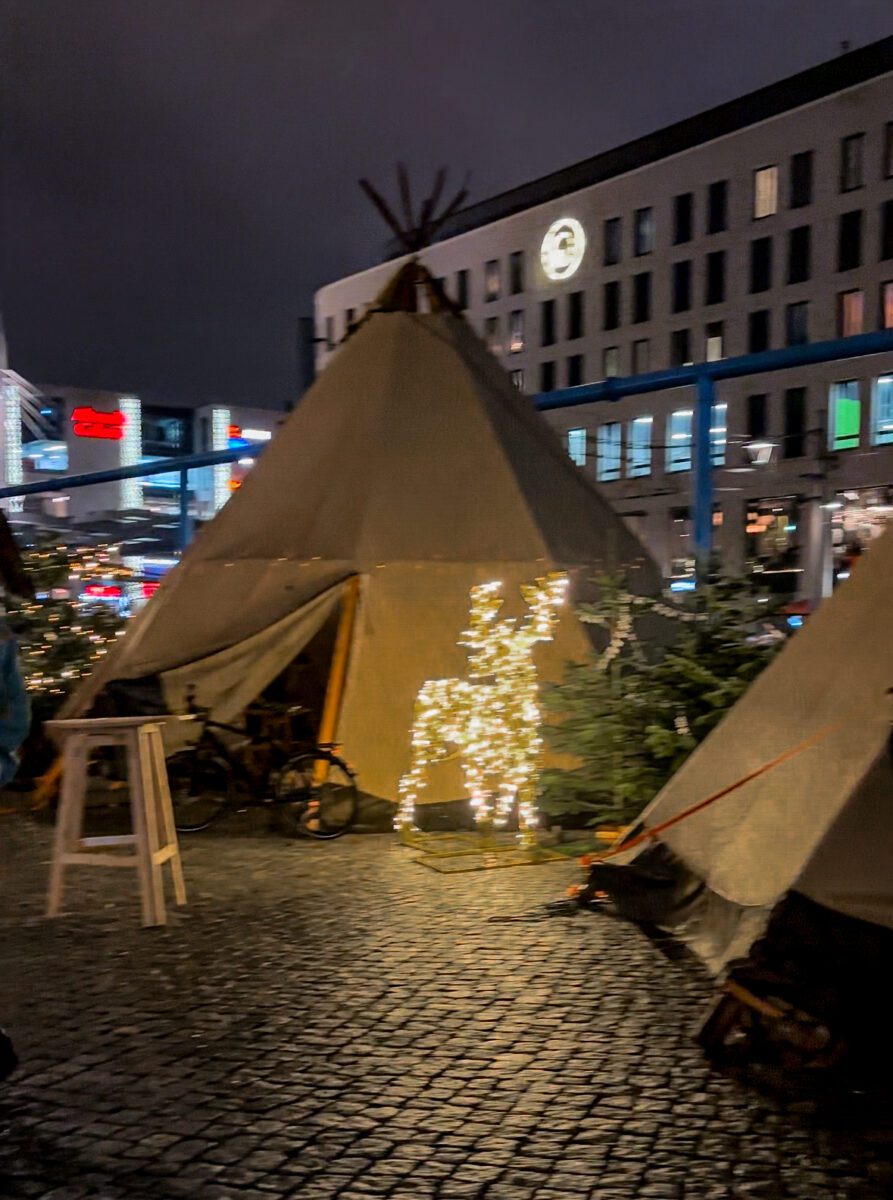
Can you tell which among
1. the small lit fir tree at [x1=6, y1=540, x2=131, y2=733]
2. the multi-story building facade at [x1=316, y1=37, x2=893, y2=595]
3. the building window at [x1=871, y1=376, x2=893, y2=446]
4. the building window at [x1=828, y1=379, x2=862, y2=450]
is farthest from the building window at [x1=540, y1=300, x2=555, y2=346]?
the small lit fir tree at [x1=6, y1=540, x2=131, y2=733]

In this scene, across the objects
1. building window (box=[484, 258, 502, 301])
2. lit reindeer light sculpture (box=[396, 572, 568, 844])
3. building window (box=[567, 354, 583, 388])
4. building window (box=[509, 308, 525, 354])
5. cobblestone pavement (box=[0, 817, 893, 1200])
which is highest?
building window (box=[484, 258, 502, 301])

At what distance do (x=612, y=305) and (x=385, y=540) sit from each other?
42373 mm

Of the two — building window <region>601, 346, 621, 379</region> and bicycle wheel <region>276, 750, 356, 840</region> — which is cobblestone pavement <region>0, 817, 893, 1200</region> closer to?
bicycle wheel <region>276, 750, 356, 840</region>

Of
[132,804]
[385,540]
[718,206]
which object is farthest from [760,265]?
[132,804]

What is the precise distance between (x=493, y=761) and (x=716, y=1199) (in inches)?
201

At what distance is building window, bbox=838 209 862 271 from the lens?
137 ft

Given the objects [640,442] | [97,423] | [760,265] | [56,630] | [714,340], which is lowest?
[56,630]

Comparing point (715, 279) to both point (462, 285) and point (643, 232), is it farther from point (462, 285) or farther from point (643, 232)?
point (462, 285)

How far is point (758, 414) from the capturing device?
144 ft

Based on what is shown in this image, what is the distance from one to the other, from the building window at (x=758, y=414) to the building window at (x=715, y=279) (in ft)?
14.6

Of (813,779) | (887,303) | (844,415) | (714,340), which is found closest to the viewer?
(813,779)

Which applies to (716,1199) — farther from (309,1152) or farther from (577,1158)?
(309,1152)

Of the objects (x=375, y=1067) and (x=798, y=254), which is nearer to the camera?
(x=375, y=1067)

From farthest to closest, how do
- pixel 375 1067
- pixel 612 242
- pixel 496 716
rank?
pixel 612 242, pixel 496 716, pixel 375 1067
